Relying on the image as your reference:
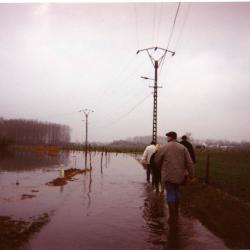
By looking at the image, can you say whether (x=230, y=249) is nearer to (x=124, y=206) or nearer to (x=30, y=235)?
(x=30, y=235)

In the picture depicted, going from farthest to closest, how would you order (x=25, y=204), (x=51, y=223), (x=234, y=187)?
(x=234, y=187) → (x=25, y=204) → (x=51, y=223)

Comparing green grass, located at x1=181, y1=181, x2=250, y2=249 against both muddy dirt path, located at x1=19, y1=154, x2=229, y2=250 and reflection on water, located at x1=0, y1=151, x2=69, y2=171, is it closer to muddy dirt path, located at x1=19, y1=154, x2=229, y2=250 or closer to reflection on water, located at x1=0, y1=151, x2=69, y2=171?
muddy dirt path, located at x1=19, y1=154, x2=229, y2=250

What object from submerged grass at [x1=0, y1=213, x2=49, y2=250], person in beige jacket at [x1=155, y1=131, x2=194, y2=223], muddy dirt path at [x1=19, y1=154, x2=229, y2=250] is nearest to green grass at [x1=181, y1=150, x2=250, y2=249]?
muddy dirt path at [x1=19, y1=154, x2=229, y2=250]

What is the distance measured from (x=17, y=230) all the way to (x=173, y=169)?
12.8 ft

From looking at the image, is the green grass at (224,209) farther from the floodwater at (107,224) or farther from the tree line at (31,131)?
the tree line at (31,131)

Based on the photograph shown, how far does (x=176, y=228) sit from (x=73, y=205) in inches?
168

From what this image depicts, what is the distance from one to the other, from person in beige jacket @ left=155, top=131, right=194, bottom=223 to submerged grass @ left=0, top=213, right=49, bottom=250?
10.3 ft

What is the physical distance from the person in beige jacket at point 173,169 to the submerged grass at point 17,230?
3.14 meters

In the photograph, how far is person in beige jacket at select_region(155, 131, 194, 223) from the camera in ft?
29.2

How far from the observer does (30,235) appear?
7.43 metres

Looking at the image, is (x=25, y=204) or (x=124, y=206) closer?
(x=124, y=206)

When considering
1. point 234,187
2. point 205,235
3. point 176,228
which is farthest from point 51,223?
point 234,187

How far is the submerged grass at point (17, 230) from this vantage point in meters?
6.67

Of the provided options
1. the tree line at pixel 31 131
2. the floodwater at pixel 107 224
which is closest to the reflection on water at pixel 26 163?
the floodwater at pixel 107 224
